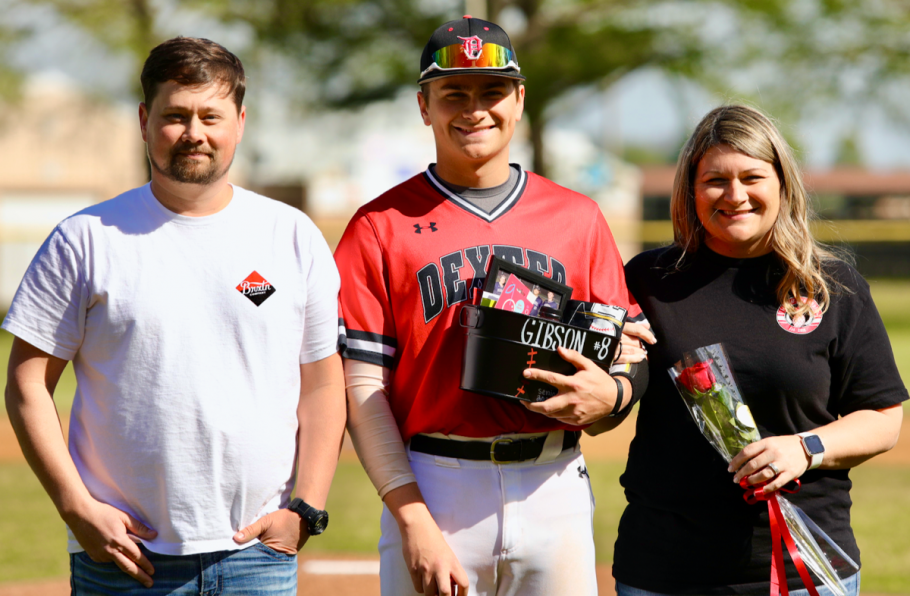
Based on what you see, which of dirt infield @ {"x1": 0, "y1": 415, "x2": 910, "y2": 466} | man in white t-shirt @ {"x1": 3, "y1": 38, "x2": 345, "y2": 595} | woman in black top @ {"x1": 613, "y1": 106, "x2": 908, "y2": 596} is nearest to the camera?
man in white t-shirt @ {"x1": 3, "y1": 38, "x2": 345, "y2": 595}

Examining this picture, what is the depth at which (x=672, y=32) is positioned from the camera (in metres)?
20.2

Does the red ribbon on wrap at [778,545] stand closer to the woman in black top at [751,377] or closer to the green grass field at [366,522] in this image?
the woman in black top at [751,377]

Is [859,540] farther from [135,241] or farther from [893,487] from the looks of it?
[135,241]

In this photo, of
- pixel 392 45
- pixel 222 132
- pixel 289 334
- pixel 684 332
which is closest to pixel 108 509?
pixel 289 334

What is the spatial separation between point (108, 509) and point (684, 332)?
5.65 ft

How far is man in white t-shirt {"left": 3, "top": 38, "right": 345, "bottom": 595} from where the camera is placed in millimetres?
2268

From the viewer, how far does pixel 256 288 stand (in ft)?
7.71

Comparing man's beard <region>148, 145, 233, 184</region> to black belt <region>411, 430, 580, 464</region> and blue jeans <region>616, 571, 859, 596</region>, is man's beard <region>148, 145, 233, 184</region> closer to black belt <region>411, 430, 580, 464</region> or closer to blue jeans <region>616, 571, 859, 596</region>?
black belt <region>411, 430, 580, 464</region>

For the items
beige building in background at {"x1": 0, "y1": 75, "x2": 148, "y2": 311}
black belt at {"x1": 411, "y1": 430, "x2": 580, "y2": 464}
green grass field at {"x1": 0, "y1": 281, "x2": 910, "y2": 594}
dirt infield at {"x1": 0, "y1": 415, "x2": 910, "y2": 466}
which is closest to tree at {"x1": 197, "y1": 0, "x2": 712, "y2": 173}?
beige building in background at {"x1": 0, "y1": 75, "x2": 148, "y2": 311}

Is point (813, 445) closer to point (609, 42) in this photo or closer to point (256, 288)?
point (256, 288)

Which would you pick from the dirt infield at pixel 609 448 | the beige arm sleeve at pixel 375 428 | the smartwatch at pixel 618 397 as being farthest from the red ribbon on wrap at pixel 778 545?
the dirt infield at pixel 609 448

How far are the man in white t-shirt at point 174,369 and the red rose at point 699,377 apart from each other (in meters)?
1.12

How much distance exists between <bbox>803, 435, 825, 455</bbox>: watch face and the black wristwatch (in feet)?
4.52

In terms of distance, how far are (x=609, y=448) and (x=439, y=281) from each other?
260 inches
